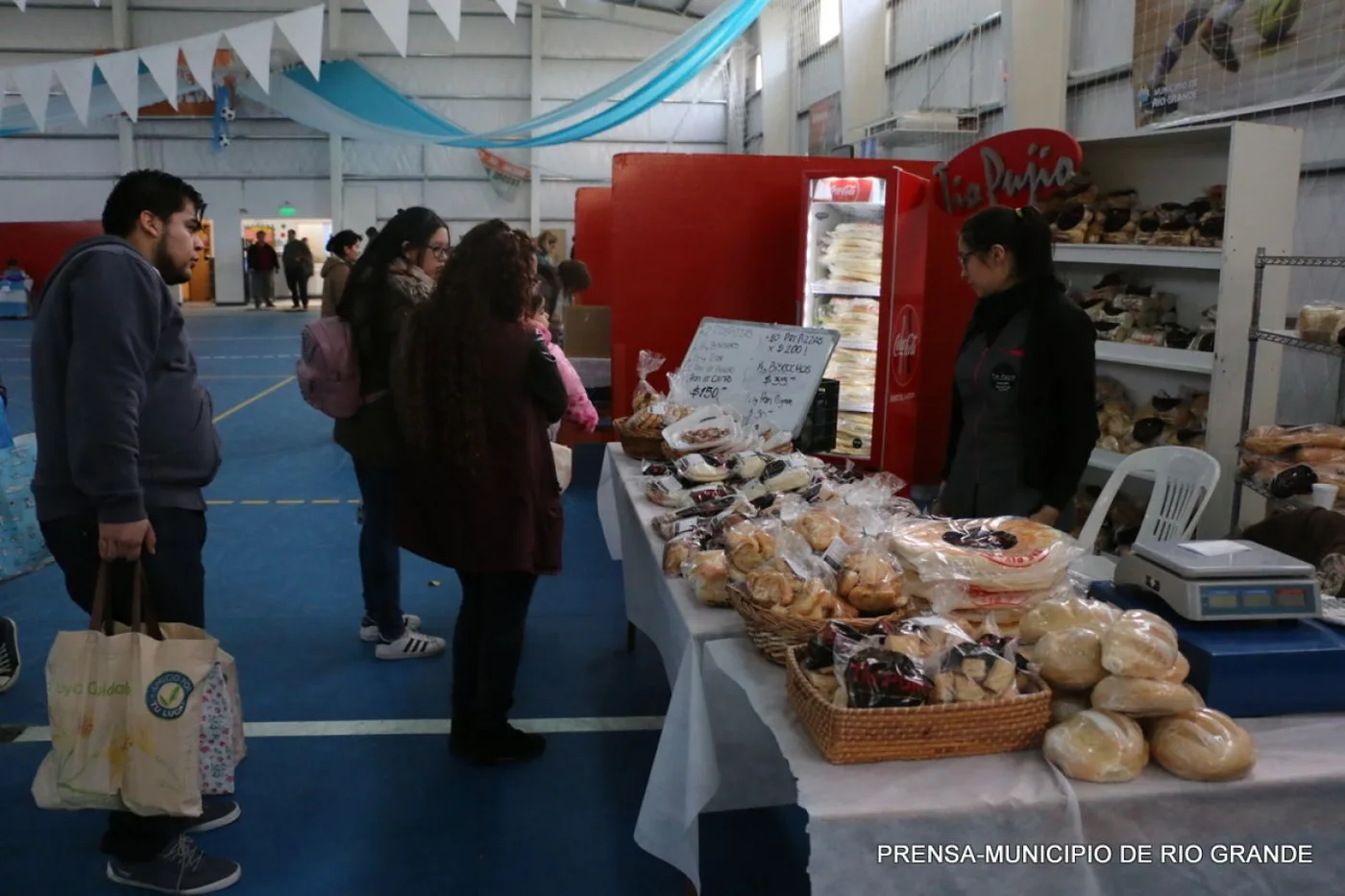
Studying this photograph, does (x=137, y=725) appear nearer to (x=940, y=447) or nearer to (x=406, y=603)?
(x=406, y=603)

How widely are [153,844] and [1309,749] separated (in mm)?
2174

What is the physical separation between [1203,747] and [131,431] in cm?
185

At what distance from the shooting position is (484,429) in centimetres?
240

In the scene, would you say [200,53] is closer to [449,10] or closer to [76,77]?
[76,77]

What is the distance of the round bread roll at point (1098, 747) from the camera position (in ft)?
4.34

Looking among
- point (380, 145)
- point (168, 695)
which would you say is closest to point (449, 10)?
point (168, 695)

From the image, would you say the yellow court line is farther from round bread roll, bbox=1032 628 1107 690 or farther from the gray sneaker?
round bread roll, bbox=1032 628 1107 690

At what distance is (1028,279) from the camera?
2.69 m

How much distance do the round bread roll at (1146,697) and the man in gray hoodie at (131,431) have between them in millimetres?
1731

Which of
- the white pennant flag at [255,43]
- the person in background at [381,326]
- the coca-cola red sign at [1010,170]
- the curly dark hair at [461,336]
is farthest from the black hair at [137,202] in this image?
the white pennant flag at [255,43]

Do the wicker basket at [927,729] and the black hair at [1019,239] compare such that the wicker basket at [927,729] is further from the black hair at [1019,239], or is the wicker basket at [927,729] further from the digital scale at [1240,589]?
the black hair at [1019,239]

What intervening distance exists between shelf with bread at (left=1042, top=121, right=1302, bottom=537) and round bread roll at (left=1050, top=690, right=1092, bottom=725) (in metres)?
2.40

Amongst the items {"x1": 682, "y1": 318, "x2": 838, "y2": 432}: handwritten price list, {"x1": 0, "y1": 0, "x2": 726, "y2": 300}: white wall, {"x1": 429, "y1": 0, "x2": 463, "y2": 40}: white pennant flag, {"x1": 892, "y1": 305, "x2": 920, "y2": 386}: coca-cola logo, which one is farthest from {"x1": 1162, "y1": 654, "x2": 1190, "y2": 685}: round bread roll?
{"x1": 0, "y1": 0, "x2": 726, "y2": 300}: white wall

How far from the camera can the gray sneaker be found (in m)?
2.24
